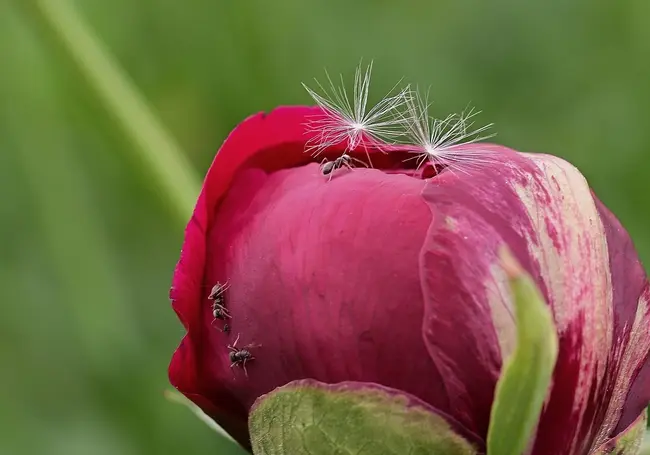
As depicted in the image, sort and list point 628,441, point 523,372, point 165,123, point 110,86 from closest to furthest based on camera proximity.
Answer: point 523,372 → point 628,441 → point 110,86 → point 165,123

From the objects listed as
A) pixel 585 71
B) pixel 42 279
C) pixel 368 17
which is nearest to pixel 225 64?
pixel 368 17

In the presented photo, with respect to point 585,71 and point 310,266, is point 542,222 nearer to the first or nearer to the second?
point 310,266

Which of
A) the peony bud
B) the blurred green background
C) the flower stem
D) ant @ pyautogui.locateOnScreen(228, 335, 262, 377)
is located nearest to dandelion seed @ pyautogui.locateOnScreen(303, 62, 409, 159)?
the peony bud

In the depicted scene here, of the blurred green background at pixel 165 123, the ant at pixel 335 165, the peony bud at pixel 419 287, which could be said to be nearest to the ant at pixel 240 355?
the peony bud at pixel 419 287

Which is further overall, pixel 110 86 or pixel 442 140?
pixel 110 86

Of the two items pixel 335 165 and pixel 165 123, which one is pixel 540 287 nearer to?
pixel 335 165

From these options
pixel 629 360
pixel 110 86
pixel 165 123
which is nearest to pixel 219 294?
pixel 629 360

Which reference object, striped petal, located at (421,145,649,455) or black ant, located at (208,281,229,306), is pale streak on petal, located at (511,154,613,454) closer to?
striped petal, located at (421,145,649,455)
